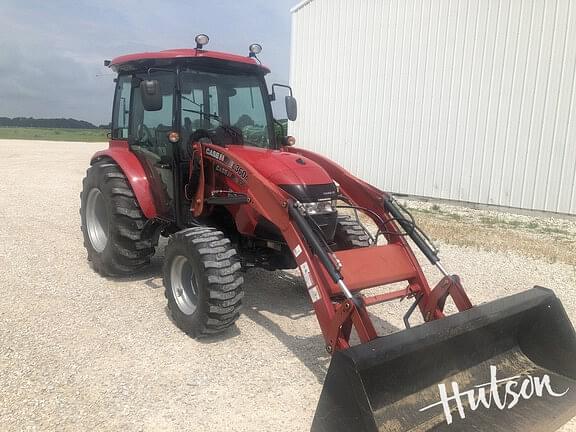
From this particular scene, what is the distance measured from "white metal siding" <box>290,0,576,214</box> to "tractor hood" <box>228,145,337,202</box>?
775cm

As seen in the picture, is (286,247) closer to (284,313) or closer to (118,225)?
(284,313)

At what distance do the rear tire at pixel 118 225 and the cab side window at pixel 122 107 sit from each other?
38 cm

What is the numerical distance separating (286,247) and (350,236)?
26.1 inches

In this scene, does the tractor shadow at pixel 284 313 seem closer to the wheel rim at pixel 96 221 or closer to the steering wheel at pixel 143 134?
the wheel rim at pixel 96 221

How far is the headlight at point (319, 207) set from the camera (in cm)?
411

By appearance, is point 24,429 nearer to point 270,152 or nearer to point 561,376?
point 270,152

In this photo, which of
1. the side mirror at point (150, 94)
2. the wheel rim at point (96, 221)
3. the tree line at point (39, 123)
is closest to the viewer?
the side mirror at point (150, 94)

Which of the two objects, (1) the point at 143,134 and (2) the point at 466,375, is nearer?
(2) the point at 466,375

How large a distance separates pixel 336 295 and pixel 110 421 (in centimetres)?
162

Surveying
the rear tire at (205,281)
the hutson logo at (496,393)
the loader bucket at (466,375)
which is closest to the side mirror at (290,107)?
the rear tire at (205,281)

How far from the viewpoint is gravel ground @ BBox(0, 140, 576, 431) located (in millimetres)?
3205

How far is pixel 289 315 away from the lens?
193 inches

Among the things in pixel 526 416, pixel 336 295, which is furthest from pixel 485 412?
pixel 336 295

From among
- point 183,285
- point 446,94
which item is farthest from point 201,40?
point 446,94
